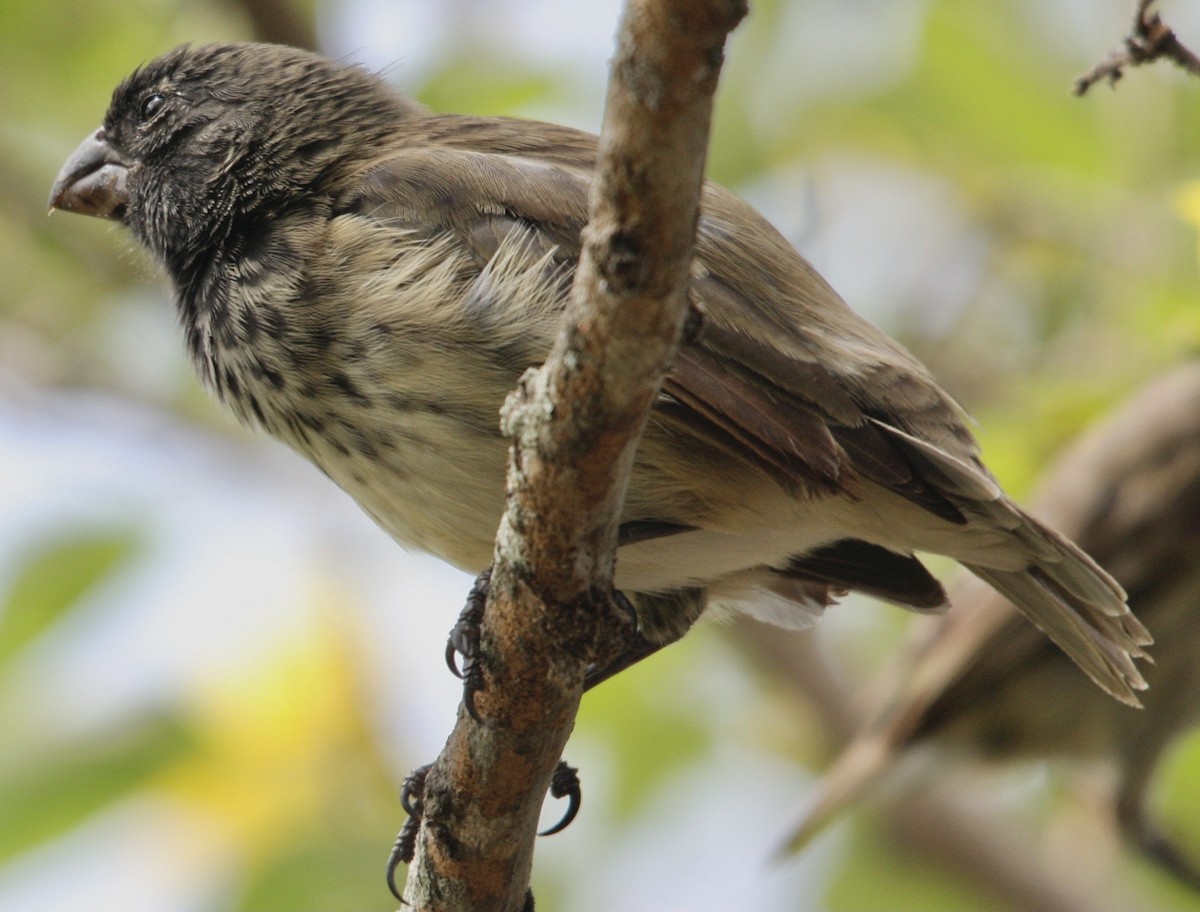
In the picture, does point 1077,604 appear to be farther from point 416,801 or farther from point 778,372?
point 416,801

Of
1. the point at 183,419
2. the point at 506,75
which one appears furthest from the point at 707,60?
the point at 183,419

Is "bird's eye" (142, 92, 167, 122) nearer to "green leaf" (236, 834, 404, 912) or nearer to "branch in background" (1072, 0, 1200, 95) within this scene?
"green leaf" (236, 834, 404, 912)

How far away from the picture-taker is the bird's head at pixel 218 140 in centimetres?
402

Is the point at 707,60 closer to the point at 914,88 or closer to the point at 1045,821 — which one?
the point at 914,88

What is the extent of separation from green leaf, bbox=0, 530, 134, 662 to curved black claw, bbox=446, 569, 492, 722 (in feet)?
8.53

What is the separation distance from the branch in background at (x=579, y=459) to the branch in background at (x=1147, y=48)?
1208mm

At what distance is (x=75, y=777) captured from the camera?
5.15m

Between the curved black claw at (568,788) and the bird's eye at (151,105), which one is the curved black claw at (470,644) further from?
the bird's eye at (151,105)

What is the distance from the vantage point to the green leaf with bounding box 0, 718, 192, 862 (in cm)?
495

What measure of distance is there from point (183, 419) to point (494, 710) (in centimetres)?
393

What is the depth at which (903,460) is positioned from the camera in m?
3.40

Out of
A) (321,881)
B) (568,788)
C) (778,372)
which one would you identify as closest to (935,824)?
(321,881)

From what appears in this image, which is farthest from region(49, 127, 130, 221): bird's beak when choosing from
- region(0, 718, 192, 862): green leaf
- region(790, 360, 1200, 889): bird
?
region(790, 360, 1200, 889): bird

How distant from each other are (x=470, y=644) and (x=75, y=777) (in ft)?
8.88
